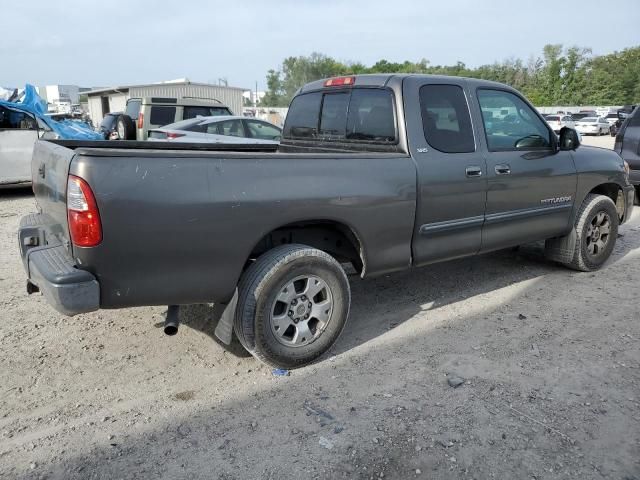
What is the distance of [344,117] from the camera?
4441 mm

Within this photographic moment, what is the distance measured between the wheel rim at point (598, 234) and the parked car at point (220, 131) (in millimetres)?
5665

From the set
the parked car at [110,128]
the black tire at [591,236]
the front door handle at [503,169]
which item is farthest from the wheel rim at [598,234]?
the parked car at [110,128]

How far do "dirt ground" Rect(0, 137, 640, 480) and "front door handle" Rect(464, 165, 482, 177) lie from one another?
1174 mm

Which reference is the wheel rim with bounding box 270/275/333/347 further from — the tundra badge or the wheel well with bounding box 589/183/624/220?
the wheel well with bounding box 589/183/624/220

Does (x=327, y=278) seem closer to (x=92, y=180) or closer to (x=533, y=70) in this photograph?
(x=92, y=180)

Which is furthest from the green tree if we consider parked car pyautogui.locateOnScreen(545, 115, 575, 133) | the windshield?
the windshield

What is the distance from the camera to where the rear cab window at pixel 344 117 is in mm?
4062

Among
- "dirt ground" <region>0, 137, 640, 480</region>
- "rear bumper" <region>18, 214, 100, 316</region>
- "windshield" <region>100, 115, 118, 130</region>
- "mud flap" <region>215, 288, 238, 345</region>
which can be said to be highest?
"windshield" <region>100, 115, 118, 130</region>

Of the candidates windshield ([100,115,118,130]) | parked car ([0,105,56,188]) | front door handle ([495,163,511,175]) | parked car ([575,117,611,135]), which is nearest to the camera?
front door handle ([495,163,511,175])

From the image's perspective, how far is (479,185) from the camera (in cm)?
423

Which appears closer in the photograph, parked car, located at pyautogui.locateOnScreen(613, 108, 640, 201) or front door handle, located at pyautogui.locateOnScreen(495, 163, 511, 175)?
front door handle, located at pyautogui.locateOnScreen(495, 163, 511, 175)

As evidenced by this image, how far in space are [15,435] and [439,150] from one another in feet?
10.7

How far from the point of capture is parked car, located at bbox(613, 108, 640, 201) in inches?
341

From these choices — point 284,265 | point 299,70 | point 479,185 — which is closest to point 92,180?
point 284,265
